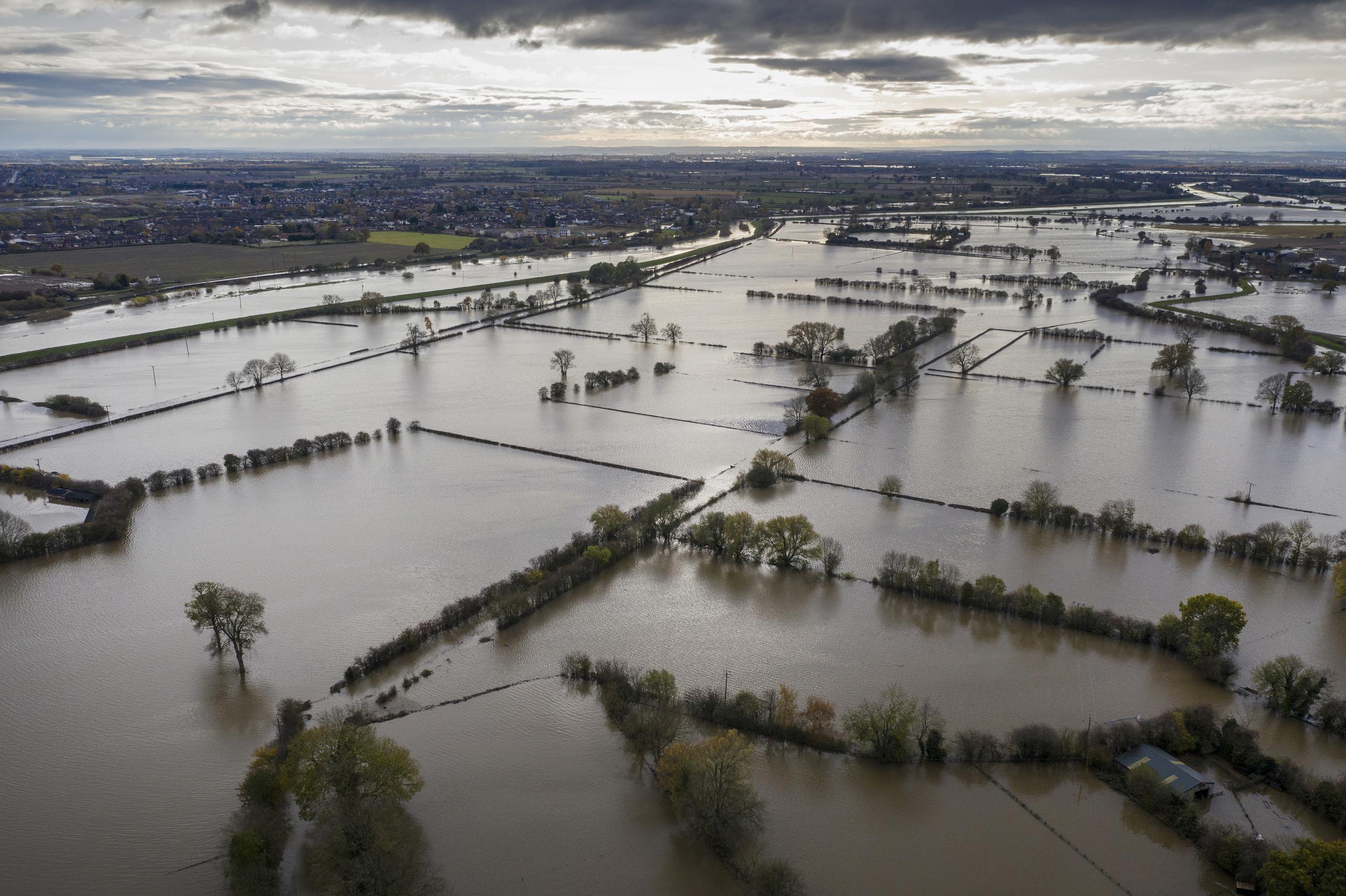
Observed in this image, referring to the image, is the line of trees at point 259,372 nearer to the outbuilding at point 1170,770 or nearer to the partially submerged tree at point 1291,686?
the outbuilding at point 1170,770

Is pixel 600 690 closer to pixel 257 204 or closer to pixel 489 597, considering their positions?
pixel 489 597

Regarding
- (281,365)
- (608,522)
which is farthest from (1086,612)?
(281,365)

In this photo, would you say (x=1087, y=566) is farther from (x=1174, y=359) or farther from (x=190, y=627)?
(x=1174, y=359)

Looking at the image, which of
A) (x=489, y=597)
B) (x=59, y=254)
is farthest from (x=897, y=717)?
(x=59, y=254)

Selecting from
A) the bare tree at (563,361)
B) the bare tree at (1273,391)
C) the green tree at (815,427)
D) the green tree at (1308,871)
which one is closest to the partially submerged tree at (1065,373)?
the bare tree at (1273,391)

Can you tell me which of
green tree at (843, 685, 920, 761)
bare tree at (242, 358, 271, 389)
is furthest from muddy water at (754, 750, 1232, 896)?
bare tree at (242, 358, 271, 389)
